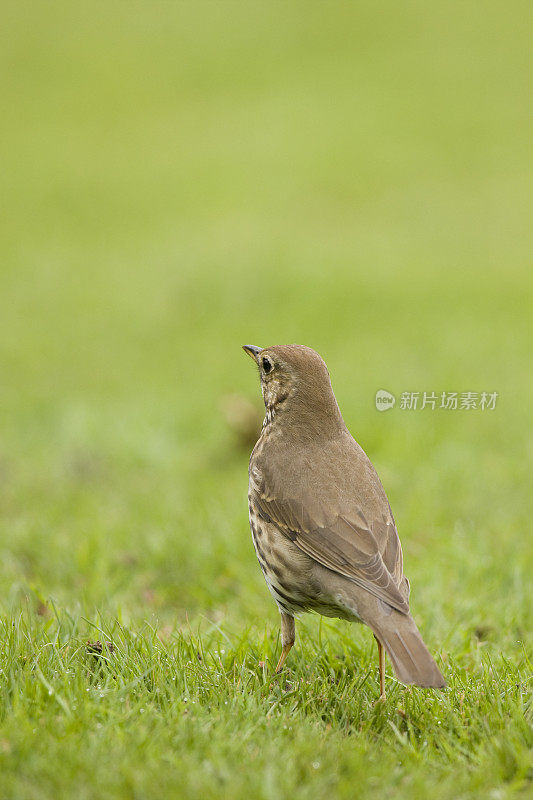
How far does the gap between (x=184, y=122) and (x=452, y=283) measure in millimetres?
12353

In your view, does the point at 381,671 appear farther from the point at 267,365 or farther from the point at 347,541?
the point at 267,365

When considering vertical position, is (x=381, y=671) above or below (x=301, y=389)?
below

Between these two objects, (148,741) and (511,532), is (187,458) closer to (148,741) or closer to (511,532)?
(511,532)

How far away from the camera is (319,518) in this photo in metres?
3.83

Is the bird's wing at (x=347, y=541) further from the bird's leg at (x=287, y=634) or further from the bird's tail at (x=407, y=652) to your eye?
the bird's leg at (x=287, y=634)

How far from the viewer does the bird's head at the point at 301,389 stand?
4.15m

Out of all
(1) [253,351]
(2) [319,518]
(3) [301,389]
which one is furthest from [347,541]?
(1) [253,351]

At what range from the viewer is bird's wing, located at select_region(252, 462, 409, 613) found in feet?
12.0

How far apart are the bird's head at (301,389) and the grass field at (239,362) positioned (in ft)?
3.29

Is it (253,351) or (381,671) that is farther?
(253,351)

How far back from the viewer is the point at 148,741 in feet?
9.99

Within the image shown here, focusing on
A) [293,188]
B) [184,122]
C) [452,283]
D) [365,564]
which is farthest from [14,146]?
[365,564]

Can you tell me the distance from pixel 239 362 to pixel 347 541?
8.43 m

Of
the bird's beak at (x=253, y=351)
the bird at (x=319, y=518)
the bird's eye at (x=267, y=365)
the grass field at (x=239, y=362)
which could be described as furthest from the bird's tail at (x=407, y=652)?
the bird's beak at (x=253, y=351)
